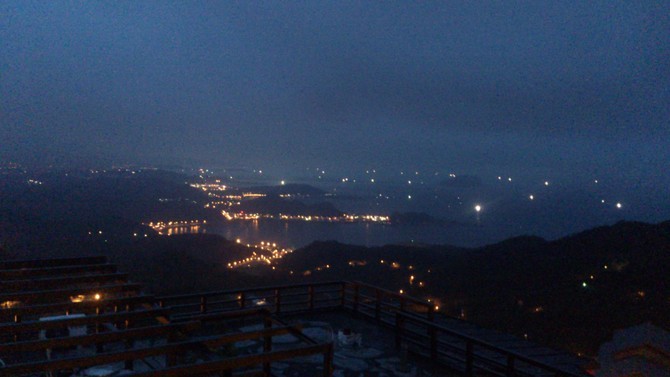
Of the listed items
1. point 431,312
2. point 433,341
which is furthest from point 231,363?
point 431,312

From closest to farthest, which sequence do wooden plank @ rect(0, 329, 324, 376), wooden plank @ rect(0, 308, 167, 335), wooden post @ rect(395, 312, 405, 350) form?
wooden plank @ rect(0, 329, 324, 376)
wooden plank @ rect(0, 308, 167, 335)
wooden post @ rect(395, 312, 405, 350)

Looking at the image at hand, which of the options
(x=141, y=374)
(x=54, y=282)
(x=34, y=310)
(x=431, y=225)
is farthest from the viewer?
(x=431, y=225)

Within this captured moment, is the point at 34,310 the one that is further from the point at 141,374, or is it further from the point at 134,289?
the point at 141,374

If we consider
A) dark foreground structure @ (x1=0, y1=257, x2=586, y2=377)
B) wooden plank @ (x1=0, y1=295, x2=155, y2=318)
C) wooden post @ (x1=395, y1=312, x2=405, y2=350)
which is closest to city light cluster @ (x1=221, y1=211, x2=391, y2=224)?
dark foreground structure @ (x1=0, y1=257, x2=586, y2=377)

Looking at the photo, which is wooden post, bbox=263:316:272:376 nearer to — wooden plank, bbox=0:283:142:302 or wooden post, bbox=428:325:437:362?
wooden plank, bbox=0:283:142:302

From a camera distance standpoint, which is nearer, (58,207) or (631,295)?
(631,295)

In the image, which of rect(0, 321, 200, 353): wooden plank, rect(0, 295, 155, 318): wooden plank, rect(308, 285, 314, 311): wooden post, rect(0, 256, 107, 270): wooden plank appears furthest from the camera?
rect(308, 285, 314, 311): wooden post

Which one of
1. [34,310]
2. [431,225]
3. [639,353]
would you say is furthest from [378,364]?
[431,225]

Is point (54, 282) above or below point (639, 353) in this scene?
above

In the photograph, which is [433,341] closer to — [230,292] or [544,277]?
[230,292]
